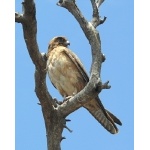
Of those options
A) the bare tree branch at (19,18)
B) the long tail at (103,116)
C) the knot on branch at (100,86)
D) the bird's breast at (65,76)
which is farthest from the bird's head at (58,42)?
the bare tree branch at (19,18)

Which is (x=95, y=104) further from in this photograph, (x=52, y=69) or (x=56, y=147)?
(x=56, y=147)

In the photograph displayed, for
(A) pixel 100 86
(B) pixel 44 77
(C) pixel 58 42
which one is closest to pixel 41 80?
(B) pixel 44 77

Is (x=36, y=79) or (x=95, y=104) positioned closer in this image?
(x=36, y=79)

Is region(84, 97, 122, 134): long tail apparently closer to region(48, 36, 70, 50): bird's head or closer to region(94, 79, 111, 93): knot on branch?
region(48, 36, 70, 50): bird's head

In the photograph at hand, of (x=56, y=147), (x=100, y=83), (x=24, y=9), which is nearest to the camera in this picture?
(x=24, y=9)

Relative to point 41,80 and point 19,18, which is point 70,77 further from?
point 19,18

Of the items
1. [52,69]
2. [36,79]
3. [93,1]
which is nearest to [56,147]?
[36,79]

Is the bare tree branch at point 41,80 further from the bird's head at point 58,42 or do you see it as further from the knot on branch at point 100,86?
the bird's head at point 58,42

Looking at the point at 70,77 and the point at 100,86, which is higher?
the point at 70,77
